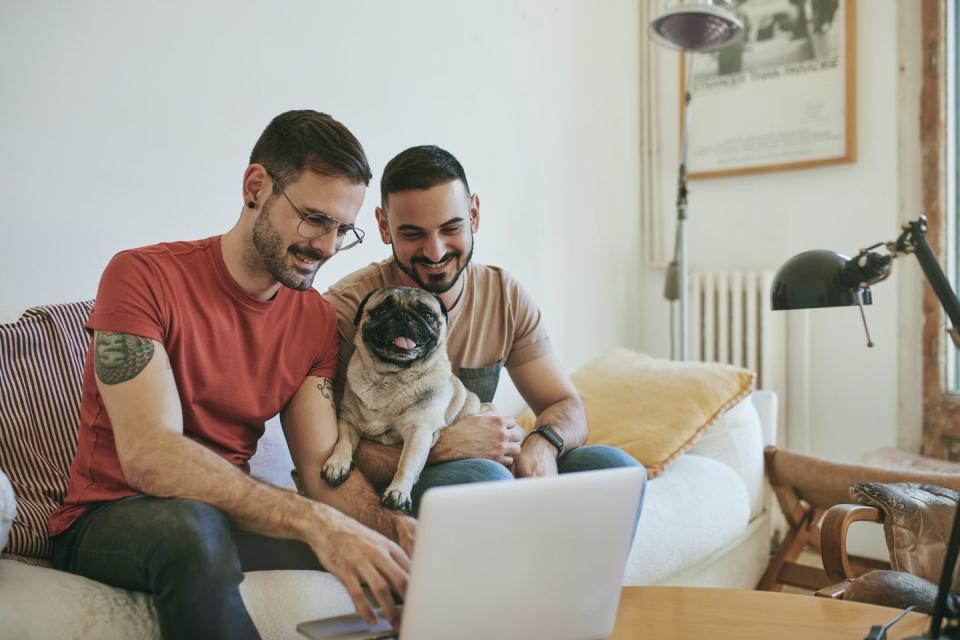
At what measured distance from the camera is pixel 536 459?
163 centimetres

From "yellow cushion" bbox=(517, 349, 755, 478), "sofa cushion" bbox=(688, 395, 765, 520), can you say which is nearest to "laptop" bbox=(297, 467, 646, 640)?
"yellow cushion" bbox=(517, 349, 755, 478)

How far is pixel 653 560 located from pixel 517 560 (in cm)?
122

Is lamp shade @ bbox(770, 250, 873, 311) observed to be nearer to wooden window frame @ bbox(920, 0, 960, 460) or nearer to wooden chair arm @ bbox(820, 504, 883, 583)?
wooden chair arm @ bbox(820, 504, 883, 583)

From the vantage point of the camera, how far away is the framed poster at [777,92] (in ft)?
10.6

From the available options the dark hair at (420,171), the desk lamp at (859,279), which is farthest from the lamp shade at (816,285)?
the dark hair at (420,171)

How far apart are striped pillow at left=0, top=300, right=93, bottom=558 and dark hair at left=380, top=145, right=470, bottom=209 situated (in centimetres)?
70

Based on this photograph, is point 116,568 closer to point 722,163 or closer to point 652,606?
point 652,606

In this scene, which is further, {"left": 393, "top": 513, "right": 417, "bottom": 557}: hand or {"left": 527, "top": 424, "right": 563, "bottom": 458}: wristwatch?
{"left": 527, "top": 424, "right": 563, "bottom": 458}: wristwatch

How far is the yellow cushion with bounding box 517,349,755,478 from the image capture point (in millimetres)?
2336

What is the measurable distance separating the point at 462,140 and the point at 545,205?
566mm

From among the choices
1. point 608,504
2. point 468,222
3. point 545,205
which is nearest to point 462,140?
point 545,205

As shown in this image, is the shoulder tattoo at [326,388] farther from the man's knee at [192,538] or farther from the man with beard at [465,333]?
the man's knee at [192,538]

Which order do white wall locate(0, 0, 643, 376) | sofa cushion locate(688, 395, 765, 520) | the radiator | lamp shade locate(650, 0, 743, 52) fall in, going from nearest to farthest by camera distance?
white wall locate(0, 0, 643, 376)
sofa cushion locate(688, 395, 765, 520)
lamp shade locate(650, 0, 743, 52)
the radiator

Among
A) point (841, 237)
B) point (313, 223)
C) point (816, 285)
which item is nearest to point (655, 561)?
point (816, 285)
